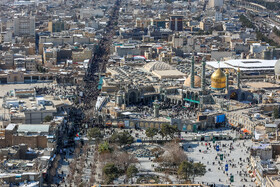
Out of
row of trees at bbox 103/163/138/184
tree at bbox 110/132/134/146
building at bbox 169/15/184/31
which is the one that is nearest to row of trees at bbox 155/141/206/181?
tree at bbox 110/132/134/146


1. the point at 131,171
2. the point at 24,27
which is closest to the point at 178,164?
the point at 131,171

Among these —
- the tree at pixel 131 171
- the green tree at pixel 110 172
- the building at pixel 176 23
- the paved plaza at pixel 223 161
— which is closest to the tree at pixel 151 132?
the paved plaza at pixel 223 161

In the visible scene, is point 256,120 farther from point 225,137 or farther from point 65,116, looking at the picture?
point 65,116

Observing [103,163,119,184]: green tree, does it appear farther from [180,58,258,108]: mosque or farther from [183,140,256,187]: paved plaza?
[180,58,258,108]: mosque

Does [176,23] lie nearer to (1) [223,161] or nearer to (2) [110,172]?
(1) [223,161]

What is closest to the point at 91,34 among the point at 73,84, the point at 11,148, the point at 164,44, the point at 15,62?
the point at 164,44

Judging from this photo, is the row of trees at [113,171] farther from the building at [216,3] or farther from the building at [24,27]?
the building at [216,3]
